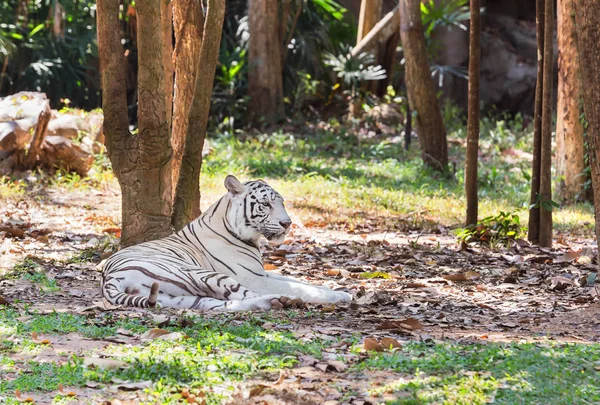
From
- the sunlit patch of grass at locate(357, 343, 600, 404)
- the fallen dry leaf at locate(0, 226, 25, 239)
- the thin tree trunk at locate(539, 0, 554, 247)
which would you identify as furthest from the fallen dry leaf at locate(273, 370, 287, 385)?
the fallen dry leaf at locate(0, 226, 25, 239)

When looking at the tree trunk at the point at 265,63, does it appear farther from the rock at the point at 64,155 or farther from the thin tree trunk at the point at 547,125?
the thin tree trunk at the point at 547,125

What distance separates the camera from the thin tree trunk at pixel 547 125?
790 cm

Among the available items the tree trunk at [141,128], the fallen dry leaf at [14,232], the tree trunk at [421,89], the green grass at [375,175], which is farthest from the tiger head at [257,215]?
the tree trunk at [421,89]

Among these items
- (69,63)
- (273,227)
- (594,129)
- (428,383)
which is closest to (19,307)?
(273,227)

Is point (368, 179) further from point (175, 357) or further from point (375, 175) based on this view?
point (175, 357)

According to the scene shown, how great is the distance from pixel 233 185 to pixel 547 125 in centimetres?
326

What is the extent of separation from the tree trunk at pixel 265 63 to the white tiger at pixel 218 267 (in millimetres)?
11236

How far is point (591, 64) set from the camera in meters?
5.31

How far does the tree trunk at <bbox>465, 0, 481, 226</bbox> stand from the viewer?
8.63 metres

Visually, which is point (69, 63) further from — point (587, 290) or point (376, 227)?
point (587, 290)

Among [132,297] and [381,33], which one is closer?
[132,297]

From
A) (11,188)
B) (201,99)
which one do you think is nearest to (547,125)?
(201,99)

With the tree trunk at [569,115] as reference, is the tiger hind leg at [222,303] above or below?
below

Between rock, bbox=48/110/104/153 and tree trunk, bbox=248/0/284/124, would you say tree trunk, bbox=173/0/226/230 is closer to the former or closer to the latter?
rock, bbox=48/110/104/153
